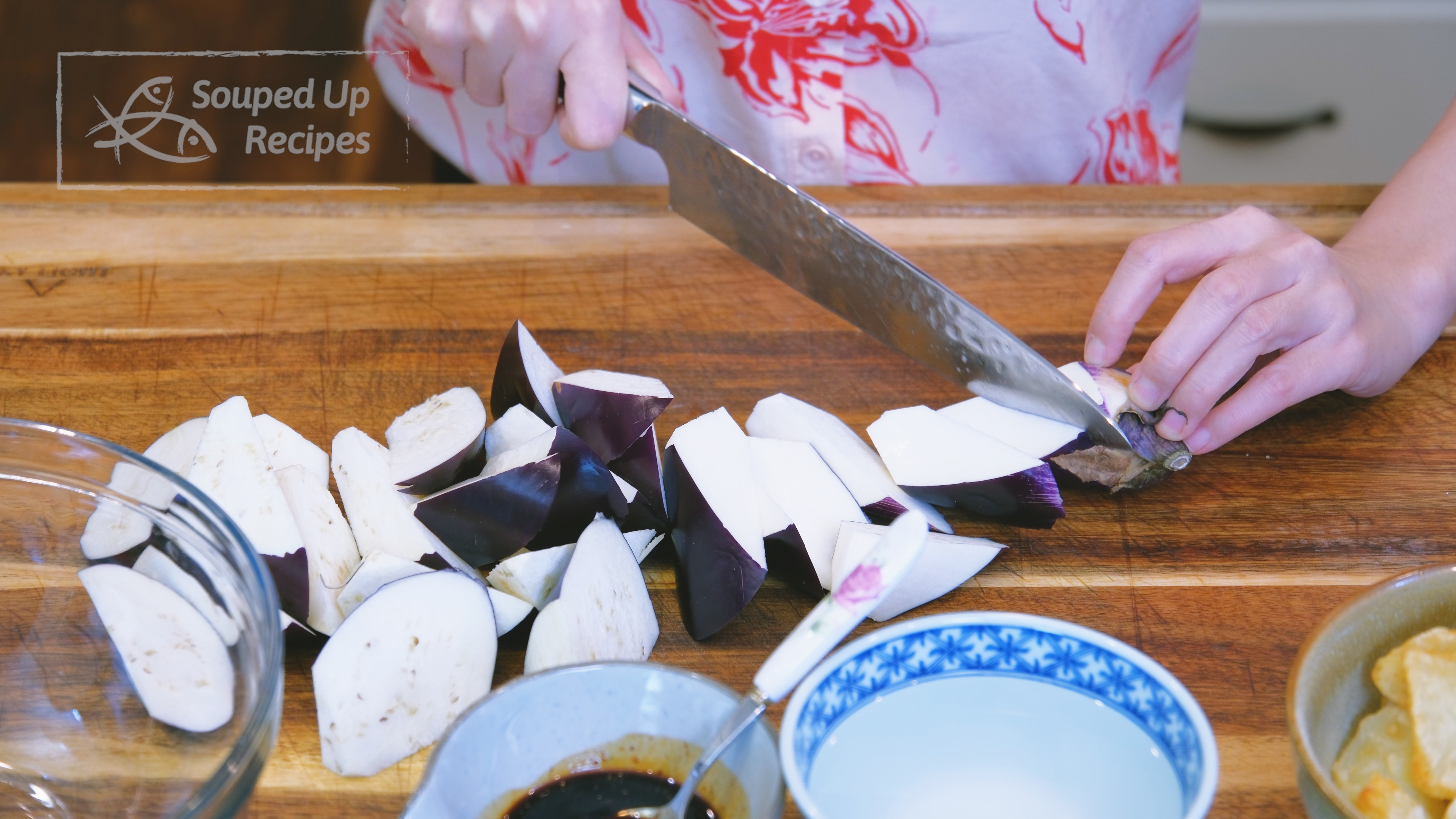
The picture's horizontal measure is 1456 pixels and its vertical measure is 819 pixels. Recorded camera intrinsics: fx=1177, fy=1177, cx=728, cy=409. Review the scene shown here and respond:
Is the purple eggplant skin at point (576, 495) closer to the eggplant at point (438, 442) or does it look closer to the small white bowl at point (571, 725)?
the eggplant at point (438, 442)

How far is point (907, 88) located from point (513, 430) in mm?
780

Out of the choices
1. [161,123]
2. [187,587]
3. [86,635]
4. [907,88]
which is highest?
[907,88]

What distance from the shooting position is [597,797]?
0.81 metres

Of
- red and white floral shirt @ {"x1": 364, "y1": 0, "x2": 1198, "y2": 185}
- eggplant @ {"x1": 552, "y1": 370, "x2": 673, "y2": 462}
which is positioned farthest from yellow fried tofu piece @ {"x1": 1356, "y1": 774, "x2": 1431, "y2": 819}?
red and white floral shirt @ {"x1": 364, "y1": 0, "x2": 1198, "y2": 185}

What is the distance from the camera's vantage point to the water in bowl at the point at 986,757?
0.76m

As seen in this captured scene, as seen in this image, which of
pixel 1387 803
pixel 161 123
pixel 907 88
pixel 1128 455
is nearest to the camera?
pixel 1387 803

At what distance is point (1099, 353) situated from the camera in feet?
3.98

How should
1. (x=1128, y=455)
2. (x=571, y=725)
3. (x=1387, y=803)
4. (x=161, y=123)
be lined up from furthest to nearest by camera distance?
1. (x=161, y=123)
2. (x=1128, y=455)
3. (x=571, y=725)
4. (x=1387, y=803)

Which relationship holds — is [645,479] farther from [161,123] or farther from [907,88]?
[161,123]

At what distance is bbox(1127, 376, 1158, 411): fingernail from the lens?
116cm

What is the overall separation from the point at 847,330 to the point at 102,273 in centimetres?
91

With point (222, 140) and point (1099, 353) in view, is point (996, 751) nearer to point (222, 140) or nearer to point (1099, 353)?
point (1099, 353)

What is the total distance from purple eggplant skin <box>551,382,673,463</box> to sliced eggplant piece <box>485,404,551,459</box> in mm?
33

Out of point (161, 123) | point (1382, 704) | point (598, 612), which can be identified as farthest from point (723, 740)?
point (161, 123)
